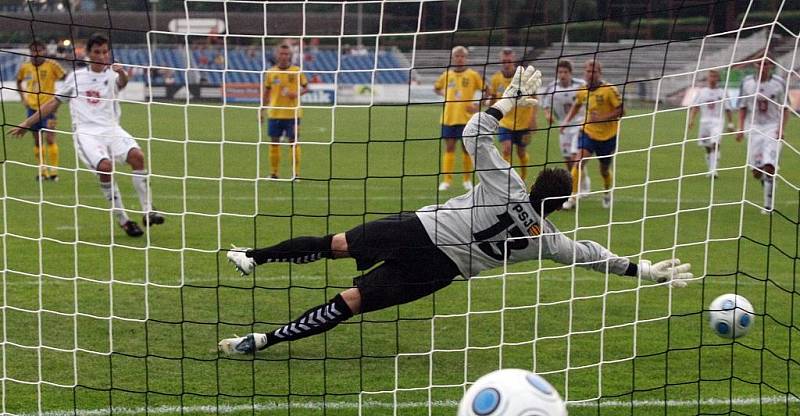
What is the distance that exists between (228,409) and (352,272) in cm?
381

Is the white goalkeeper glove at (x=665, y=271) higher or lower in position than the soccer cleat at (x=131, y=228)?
higher

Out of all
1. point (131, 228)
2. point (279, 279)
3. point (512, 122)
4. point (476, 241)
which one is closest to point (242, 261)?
point (476, 241)

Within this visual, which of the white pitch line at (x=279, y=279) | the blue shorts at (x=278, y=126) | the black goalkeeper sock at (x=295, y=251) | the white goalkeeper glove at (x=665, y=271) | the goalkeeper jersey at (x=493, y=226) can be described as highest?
the goalkeeper jersey at (x=493, y=226)

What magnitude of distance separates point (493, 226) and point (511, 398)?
80.4 inches

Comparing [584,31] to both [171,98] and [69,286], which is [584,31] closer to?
[171,98]

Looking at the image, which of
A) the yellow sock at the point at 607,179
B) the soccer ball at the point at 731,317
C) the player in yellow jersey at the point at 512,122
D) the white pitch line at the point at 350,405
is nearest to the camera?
the white pitch line at the point at 350,405

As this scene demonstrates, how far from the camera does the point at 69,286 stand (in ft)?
27.3

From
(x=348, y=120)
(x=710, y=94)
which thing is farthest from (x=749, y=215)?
(x=348, y=120)

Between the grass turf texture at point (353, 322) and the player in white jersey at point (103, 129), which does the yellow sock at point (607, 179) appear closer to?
the grass turf texture at point (353, 322)

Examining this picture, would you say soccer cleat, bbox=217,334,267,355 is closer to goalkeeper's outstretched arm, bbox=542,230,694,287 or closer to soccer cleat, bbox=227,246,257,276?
soccer cleat, bbox=227,246,257,276

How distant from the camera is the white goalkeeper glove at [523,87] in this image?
5727mm

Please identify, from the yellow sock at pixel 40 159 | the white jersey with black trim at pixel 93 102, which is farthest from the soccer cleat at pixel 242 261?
the white jersey with black trim at pixel 93 102

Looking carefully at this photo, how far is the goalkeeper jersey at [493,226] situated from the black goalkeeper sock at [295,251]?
684 millimetres

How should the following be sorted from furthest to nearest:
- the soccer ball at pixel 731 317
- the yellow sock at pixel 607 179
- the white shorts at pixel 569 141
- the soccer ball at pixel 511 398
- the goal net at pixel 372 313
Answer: the white shorts at pixel 569 141, the yellow sock at pixel 607 179, the soccer ball at pixel 731 317, the goal net at pixel 372 313, the soccer ball at pixel 511 398
